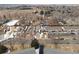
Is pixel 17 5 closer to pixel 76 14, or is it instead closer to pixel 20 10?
pixel 20 10

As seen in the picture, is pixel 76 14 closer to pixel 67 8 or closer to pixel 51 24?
pixel 67 8

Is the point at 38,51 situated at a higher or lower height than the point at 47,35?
lower

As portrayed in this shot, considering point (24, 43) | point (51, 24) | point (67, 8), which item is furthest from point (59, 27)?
point (24, 43)

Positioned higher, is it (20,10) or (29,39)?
(20,10)

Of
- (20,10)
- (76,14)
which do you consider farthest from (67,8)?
(20,10)
